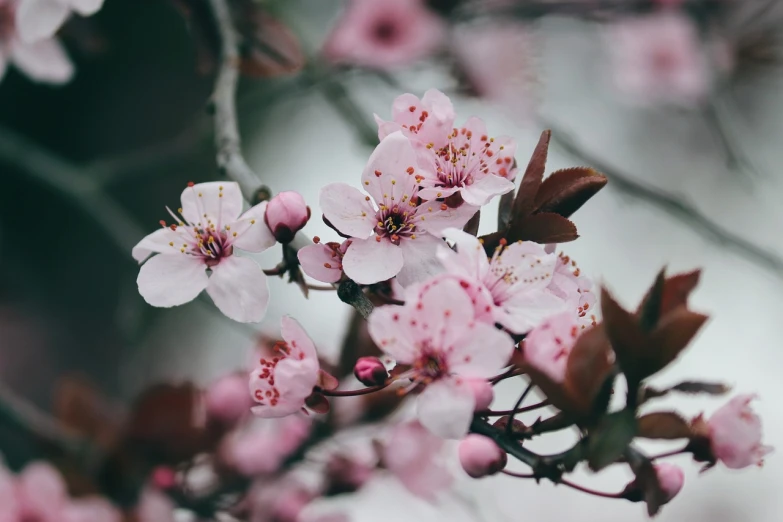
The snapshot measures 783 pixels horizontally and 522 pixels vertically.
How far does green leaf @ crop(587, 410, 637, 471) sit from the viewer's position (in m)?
0.48

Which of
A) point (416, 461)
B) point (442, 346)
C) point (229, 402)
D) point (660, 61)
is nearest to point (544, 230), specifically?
point (442, 346)

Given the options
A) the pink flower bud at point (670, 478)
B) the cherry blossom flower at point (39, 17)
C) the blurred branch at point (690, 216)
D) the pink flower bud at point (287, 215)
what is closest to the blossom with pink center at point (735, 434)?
the pink flower bud at point (670, 478)

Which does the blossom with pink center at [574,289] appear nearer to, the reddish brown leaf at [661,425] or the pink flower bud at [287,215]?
the reddish brown leaf at [661,425]

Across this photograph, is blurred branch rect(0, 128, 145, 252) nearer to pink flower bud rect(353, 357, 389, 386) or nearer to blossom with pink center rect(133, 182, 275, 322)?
blossom with pink center rect(133, 182, 275, 322)

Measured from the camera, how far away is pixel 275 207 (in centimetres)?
57

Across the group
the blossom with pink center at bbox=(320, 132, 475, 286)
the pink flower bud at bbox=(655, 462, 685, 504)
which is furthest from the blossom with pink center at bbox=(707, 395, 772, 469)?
the blossom with pink center at bbox=(320, 132, 475, 286)

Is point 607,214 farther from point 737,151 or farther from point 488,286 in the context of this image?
point 488,286

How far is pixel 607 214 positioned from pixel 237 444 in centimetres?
213

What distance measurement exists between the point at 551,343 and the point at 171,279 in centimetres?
32

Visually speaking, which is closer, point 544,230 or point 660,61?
point 544,230

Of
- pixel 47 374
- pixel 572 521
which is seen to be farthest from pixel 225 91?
pixel 572 521

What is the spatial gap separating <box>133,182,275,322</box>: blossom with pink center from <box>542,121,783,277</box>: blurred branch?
75 cm

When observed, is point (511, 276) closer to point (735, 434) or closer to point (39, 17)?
point (735, 434)

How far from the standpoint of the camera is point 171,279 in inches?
23.2
